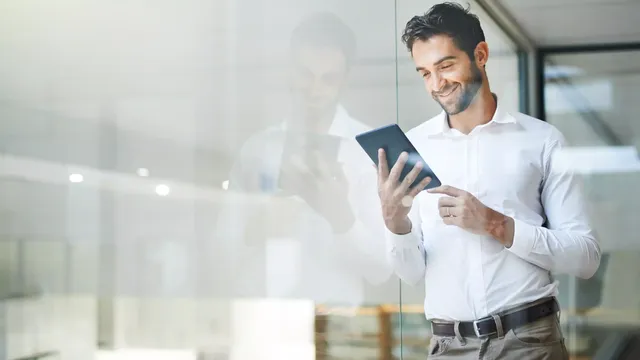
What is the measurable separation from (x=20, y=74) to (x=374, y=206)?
1.73 meters

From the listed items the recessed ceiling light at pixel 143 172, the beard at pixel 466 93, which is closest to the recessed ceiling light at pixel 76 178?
the recessed ceiling light at pixel 143 172

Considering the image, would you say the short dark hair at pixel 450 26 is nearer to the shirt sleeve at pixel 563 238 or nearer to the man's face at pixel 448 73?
the man's face at pixel 448 73

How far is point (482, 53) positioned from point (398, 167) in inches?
18.5

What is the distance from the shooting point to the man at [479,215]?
256 centimetres

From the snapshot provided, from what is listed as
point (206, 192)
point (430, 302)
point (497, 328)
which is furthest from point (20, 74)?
point (497, 328)

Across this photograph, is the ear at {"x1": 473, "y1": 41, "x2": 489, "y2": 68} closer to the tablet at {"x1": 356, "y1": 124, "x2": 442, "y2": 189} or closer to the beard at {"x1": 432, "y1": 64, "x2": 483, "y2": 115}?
the beard at {"x1": 432, "y1": 64, "x2": 483, "y2": 115}

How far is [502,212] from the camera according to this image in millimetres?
2604

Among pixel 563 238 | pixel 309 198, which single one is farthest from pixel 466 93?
pixel 309 198

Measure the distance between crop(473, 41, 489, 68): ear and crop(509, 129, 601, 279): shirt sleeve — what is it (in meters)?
0.46

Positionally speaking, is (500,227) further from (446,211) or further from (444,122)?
(444,122)

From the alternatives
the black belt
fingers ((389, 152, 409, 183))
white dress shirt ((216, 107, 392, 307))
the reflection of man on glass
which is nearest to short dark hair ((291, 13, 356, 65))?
the reflection of man on glass

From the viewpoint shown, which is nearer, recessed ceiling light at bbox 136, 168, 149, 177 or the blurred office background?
the blurred office background

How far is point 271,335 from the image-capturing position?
9.86 ft

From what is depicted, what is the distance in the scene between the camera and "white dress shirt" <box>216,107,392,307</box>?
2830 mm
